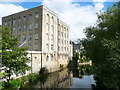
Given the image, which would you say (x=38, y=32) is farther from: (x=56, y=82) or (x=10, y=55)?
(x=10, y=55)

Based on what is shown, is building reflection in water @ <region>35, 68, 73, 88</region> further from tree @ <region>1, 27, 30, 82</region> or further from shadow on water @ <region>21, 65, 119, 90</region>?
tree @ <region>1, 27, 30, 82</region>

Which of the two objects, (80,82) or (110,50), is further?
(80,82)

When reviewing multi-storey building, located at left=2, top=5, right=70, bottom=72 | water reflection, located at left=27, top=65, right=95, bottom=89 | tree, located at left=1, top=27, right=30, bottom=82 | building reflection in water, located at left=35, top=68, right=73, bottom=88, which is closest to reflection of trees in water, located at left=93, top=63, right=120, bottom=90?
water reflection, located at left=27, top=65, right=95, bottom=89

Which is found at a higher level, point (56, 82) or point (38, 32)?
point (38, 32)

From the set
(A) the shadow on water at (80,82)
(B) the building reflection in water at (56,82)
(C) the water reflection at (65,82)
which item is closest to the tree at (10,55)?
(A) the shadow on water at (80,82)

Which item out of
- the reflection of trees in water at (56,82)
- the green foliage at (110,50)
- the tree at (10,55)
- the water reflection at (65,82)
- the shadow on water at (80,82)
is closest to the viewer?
A: the green foliage at (110,50)

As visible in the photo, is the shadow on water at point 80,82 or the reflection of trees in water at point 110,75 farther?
the shadow on water at point 80,82

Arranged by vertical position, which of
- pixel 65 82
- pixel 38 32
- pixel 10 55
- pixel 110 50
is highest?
pixel 38 32

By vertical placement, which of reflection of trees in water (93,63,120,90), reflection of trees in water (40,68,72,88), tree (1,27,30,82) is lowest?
reflection of trees in water (40,68,72,88)

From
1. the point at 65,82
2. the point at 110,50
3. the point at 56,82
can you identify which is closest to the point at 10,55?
the point at 110,50

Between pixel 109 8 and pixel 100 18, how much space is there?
1.42 m

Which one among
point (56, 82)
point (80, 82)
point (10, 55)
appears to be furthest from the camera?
point (56, 82)

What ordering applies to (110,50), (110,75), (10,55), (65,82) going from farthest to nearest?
(65,82) < (10,55) < (110,75) < (110,50)

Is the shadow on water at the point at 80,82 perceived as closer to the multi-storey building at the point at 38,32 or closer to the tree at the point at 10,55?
the multi-storey building at the point at 38,32
